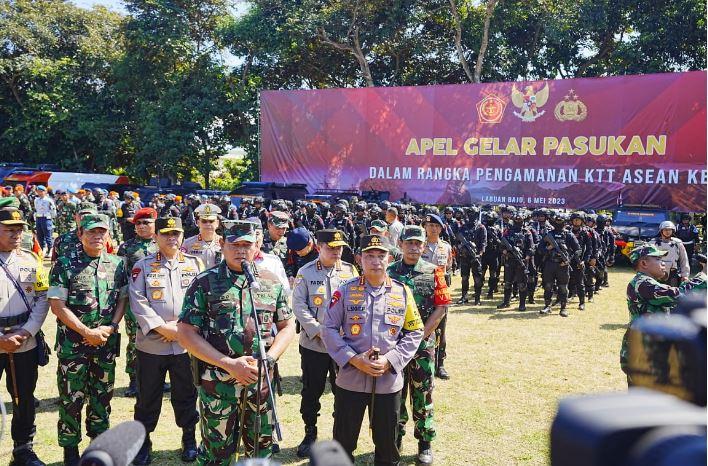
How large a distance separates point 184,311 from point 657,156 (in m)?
20.3

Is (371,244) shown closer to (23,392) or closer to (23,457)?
(23,392)

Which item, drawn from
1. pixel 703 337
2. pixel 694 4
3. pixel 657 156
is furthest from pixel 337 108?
pixel 703 337

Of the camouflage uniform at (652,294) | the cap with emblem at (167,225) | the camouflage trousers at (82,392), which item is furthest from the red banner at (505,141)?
the camouflage trousers at (82,392)

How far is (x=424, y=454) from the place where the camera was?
5375 millimetres

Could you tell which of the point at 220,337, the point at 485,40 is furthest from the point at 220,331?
the point at 485,40

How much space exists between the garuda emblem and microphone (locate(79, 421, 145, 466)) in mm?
22672

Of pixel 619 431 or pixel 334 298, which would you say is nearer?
pixel 619 431

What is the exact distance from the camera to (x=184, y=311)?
4.11m

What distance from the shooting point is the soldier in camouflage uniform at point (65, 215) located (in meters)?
17.3

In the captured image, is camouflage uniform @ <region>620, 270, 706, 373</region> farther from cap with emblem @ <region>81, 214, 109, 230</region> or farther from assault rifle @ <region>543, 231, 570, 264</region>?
assault rifle @ <region>543, 231, 570, 264</region>

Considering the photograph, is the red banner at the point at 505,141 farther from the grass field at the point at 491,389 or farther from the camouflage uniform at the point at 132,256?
the camouflage uniform at the point at 132,256

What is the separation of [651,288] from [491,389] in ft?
8.72

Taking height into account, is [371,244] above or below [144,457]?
above

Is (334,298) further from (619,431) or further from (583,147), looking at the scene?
(583,147)
